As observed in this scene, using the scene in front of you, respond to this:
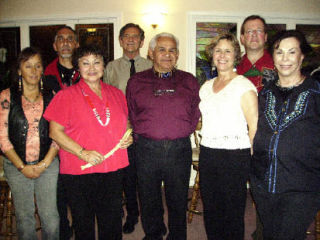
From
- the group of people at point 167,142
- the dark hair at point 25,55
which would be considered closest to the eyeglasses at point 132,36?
the group of people at point 167,142

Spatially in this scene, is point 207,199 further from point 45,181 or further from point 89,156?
point 45,181

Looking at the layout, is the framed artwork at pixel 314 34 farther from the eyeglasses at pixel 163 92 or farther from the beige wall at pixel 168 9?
the eyeglasses at pixel 163 92

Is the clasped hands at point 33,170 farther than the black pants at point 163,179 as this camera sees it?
No

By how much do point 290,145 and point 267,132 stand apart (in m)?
0.15

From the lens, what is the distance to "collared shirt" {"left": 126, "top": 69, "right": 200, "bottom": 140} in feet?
6.21

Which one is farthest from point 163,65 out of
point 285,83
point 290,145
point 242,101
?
point 290,145

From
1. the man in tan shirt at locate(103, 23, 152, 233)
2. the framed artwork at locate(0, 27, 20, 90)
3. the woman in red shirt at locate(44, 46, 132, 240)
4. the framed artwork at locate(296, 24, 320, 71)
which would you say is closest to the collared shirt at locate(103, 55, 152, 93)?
the man in tan shirt at locate(103, 23, 152, 233)

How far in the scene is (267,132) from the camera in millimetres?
1452

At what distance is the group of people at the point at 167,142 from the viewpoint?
1.39 m

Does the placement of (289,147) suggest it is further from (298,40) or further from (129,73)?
(129,73)

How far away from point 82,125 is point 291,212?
4.54 ft

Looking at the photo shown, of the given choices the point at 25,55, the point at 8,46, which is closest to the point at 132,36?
the point at 25,55

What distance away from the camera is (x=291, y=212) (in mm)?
1366

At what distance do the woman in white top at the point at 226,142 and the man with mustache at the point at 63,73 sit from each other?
1190mm
